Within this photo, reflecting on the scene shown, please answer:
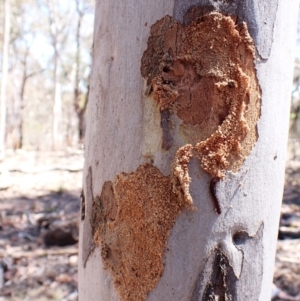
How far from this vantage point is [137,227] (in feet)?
1.64

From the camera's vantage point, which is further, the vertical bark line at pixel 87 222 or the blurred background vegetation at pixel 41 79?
the blurred background vegetation at pixel 41 79

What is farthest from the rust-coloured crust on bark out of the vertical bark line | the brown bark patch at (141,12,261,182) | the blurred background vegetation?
the blurred background vegetation

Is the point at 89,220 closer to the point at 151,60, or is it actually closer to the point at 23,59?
the point at 151,60

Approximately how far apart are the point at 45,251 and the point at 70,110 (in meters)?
17.4

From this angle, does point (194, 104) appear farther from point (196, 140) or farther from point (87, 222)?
point (87, 222)

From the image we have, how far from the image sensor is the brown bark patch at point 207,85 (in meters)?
0.47

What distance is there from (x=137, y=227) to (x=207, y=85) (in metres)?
0.21

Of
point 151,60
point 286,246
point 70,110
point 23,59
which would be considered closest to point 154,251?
point 151,60

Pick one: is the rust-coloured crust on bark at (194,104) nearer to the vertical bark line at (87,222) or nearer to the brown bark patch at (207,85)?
the brown bark patch at (207,85)

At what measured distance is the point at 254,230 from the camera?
504 millimetres

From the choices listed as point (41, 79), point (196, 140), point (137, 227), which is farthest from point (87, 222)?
point (41, 79)

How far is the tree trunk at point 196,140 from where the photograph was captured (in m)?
0.47

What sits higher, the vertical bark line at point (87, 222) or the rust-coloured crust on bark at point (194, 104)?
the rust-coloured crust on bark at point (194, 104)

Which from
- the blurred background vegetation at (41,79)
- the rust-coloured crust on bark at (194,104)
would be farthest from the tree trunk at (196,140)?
the blurred background vegetation at (41,79)
